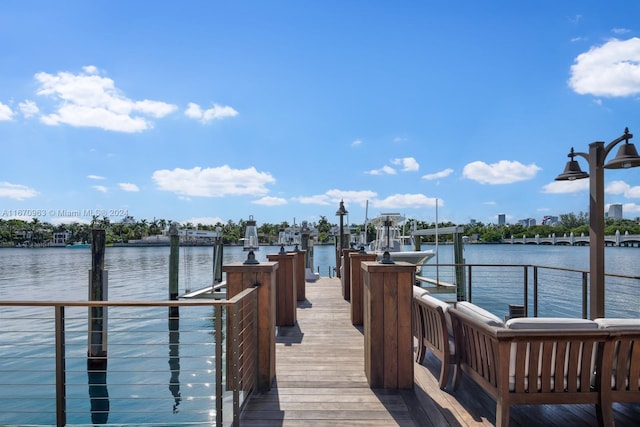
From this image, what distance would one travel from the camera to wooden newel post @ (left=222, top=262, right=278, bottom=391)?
337cm

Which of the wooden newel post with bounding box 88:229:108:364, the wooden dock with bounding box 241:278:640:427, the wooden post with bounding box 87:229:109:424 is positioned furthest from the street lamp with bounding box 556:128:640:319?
the wooden newel post with bounding box 88:229:108:364

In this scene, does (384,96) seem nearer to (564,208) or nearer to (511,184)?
(511,184)

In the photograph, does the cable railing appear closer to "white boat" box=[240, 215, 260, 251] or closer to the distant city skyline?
"white boat" box=[240, 215, 260, 251]

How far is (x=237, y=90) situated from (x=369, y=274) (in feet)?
34.6

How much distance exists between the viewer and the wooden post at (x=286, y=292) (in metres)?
5.81

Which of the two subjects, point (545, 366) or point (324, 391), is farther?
point (324, 391)

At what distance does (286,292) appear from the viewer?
5988 mm

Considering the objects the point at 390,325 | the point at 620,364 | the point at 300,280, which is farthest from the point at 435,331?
the point at 300,280

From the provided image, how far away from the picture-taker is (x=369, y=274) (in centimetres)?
336

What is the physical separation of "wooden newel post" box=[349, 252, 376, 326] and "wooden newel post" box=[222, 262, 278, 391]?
2.47 meters

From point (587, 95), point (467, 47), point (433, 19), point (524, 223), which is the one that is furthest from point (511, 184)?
point (524, 223)

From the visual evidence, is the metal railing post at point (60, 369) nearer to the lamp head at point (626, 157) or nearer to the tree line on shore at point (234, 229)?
the lamp head at point (626, 157)

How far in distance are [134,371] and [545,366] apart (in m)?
2.78

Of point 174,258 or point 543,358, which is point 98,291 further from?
point 543,358
